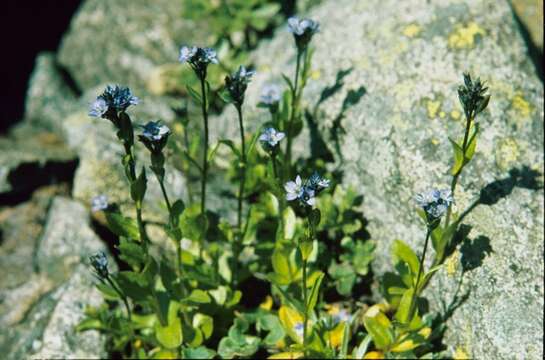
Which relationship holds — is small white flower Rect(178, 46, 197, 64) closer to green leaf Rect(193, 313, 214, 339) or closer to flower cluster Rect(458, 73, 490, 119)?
flower cluster Rect(458, 73, 490, 119)

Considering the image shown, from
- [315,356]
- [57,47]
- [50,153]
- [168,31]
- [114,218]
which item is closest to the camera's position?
[114,218]

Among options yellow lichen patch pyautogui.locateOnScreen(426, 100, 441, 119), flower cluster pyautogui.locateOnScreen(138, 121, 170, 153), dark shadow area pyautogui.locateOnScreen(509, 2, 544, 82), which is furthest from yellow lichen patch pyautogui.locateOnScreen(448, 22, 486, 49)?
flower cluster pyautogui.locateOnScreen(138, 121, 170, 153)

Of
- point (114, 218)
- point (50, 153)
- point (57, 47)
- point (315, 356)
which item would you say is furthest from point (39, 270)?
point (57, 47)

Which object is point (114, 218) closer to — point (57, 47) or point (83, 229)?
point (83, 229)

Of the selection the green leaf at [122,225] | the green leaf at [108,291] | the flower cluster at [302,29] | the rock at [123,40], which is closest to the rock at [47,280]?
the green leaf at [108,291]

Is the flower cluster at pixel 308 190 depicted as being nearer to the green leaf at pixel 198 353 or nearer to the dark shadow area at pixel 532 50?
the green leaf at pixel 198 353

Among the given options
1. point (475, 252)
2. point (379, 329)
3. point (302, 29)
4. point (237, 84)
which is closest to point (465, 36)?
point (302, 29)
